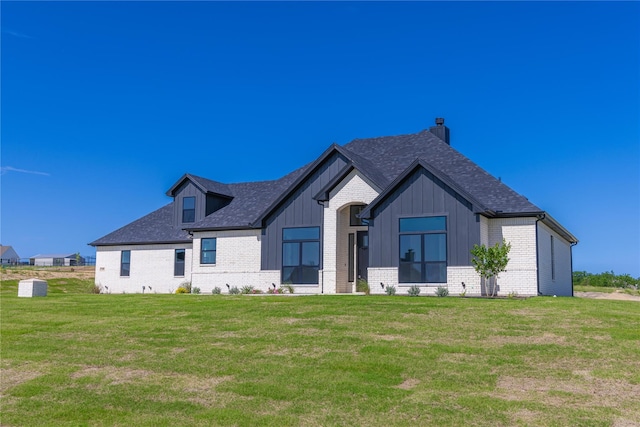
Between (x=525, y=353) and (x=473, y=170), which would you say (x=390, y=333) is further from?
(x=473, y=170)

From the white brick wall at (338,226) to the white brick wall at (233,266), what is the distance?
3.27m

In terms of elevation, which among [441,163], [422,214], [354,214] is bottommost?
[422,214]

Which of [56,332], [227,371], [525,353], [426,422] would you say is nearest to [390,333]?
[525,353]

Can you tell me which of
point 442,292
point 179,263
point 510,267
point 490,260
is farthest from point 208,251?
point 510,267

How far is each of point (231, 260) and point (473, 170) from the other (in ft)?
42.1

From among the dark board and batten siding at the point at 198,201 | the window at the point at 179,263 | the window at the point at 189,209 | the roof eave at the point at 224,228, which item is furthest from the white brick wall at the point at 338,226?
the window at the point at 179,263

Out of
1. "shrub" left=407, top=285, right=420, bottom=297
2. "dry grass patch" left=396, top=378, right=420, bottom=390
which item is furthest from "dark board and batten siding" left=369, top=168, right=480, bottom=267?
"dry grass patch" left=396, top=378, right=420, bottom=390

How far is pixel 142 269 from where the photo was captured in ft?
115

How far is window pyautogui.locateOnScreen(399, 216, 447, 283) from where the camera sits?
2419 cm

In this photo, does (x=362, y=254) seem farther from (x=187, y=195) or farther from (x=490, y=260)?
(x=187, y=195)

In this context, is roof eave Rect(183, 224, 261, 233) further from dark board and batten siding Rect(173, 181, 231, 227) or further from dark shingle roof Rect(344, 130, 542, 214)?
dark shingle roof Rect(344, 130, 542, 214)

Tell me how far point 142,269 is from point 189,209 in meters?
4.54

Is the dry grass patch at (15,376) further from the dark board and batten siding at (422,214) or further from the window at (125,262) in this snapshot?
the window at (125,262)

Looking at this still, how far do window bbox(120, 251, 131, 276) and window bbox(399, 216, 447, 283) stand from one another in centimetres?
1836
